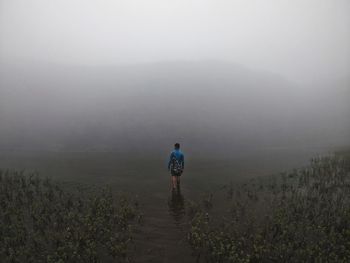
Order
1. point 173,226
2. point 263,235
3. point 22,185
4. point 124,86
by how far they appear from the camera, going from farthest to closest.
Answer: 1. point 124,86
2. point 22,185
3. point 173,226
4. point 263,235

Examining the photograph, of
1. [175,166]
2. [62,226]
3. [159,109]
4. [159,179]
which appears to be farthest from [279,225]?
[159,109]

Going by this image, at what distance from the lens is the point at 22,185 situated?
2053 cm

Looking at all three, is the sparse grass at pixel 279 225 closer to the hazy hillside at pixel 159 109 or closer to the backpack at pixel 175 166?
the backpack at pixel 175 166

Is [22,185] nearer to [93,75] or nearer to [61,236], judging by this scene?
[61,236]

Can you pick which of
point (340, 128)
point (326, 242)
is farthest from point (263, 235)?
point (340, 128)

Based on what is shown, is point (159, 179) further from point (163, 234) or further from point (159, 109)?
point (159, 109)

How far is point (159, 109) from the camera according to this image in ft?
206

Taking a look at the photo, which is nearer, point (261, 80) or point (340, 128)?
point (340, 128)

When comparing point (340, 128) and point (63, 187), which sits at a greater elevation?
point (340, 128)

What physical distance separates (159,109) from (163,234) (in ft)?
162

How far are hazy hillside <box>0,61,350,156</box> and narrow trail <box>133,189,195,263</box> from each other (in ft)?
75.6

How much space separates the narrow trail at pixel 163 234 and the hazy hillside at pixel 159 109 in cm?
2304

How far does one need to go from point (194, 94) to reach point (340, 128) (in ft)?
98.8

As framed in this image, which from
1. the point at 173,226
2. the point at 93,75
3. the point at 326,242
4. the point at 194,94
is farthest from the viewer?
the point at 93,75
